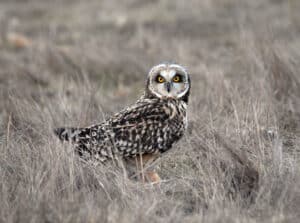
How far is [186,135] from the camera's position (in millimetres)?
5348

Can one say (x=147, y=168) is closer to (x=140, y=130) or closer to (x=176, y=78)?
(x=140, y=130)

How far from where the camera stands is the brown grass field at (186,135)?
4.35 m

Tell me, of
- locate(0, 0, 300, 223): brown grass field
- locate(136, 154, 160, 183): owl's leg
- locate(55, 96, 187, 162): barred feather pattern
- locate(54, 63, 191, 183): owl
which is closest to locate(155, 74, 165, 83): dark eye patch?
locate(54, 63, 191, 183): owl

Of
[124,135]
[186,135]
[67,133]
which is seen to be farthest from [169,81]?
[67,133]

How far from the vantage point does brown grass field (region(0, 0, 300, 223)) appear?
4.35 metres

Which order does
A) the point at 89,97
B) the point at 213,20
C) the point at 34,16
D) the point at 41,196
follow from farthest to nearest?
the point at 34,16 < the point at 213,20 < the point at 89,97 < the point at 41,196

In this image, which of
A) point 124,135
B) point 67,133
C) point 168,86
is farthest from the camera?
point 168,86

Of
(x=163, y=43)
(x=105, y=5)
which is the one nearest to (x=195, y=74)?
(x=163, y=43)

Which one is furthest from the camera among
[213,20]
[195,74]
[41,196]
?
[213,20]

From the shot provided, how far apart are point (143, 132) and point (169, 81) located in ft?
1.54

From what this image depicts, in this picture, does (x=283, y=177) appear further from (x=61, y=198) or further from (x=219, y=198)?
(x=61, y=198)

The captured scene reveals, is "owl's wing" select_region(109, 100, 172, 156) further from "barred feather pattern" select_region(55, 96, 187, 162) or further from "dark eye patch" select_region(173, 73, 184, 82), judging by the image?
"dark eye patch" select_region(173, 73, 184, 82)

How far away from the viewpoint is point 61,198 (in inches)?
176

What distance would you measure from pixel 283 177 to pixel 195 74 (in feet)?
16.2
